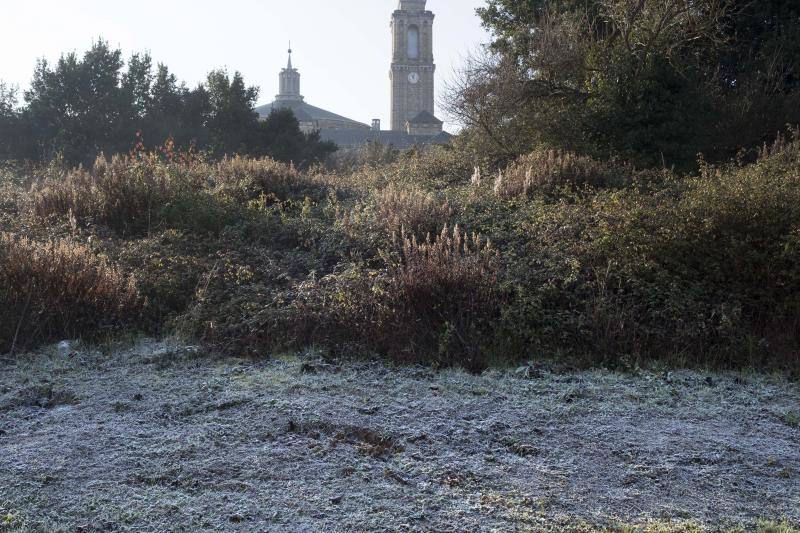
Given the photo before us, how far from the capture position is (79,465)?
10.2 ft

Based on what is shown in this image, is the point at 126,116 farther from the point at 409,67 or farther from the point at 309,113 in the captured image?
the point at 409,67

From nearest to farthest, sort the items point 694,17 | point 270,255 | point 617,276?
1. point 617,276
2. point 270,255
3. point 694,17

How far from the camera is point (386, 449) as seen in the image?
3.28 m

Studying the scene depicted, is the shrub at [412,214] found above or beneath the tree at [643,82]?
beneath

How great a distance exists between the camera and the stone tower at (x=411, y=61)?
9156 cm

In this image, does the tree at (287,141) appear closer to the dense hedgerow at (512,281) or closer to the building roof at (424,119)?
the dense hedgerow at (512,281)

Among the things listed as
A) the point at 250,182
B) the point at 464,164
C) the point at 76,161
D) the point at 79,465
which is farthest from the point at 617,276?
the point at 76,161

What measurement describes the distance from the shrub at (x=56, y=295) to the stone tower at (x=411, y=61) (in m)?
88.1

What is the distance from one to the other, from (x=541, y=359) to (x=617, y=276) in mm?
1060

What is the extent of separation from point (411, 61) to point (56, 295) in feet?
301

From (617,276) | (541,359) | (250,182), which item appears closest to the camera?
(541,359)

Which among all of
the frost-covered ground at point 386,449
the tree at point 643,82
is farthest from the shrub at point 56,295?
the tree at point 643,82

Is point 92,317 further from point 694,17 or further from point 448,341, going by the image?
point 694,17

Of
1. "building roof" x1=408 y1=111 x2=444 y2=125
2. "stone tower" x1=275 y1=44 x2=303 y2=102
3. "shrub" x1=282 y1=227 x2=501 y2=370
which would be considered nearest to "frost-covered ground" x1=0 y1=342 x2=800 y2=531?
"shrub" x1=282 y1=227 x2=501 y2=370
